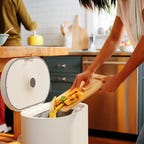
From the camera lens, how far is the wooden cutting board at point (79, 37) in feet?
10.8

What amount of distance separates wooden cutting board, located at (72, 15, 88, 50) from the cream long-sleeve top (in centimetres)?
199

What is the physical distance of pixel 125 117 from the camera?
8.45 ft

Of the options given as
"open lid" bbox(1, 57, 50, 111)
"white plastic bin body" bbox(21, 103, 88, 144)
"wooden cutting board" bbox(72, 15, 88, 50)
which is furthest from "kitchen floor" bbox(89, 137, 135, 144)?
"white plastic bin body" bbox(21, 103, 88, 144)

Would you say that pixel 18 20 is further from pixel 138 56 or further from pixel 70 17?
pixel 138 56

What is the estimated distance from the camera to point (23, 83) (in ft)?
4.56

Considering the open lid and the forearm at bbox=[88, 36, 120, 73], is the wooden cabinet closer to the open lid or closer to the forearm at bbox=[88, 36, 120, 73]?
the open lid

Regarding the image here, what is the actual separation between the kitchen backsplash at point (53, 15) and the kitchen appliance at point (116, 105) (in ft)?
2.84

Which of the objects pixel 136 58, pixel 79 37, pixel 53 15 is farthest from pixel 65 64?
pixel 136 58

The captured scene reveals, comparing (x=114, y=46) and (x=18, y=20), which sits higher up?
(x=18, y=20)

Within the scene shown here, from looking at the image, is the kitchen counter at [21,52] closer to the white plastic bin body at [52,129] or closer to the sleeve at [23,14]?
the white plastic bin body at [52,129]

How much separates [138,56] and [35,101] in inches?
25.6

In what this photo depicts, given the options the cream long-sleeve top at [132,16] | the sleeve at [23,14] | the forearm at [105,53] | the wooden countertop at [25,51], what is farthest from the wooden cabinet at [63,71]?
the cream long-sleeve top at [132,16]

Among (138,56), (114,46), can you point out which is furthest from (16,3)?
(138,56)

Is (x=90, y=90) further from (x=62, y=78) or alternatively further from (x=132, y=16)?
(x=62, y=78)
